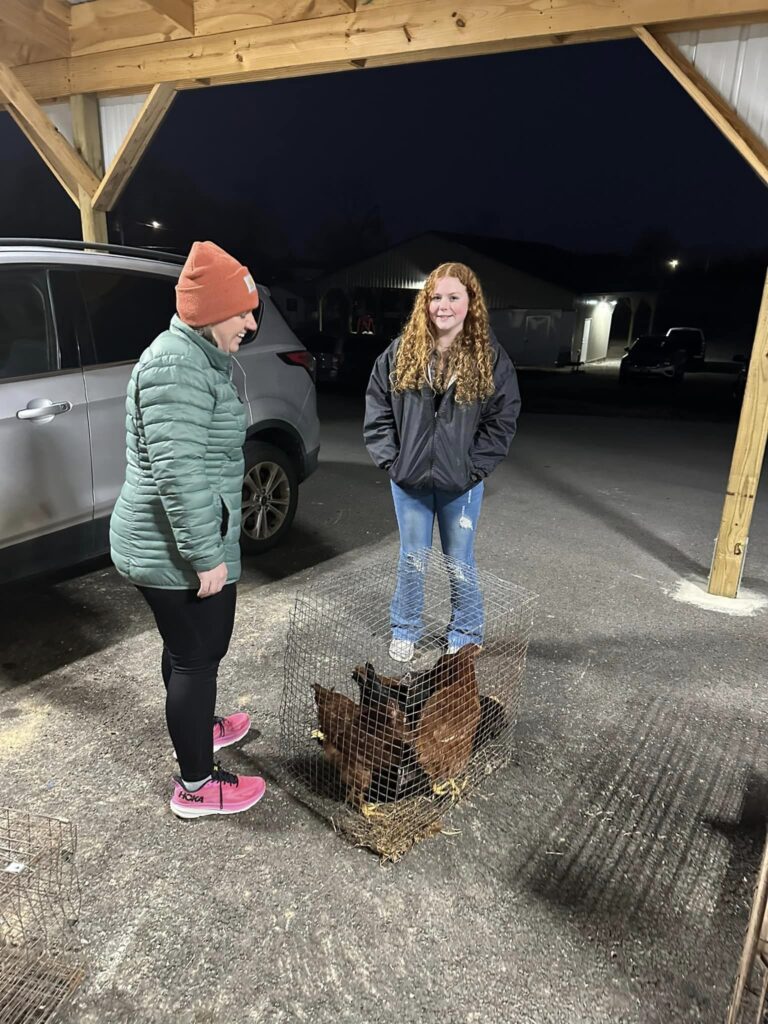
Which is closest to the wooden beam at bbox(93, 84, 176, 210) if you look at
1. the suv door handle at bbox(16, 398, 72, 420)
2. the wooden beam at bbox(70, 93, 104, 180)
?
the wooden beam at bbox(70, 93, 104, 180)

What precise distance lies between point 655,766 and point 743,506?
217 cm

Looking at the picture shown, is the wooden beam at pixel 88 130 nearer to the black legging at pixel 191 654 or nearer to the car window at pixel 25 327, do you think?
the car window at pixel 25 327

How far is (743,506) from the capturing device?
4164mm

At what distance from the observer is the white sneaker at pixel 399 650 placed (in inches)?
125

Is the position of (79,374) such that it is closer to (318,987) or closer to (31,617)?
(31,617)

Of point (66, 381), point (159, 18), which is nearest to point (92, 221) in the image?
point (159, 18)

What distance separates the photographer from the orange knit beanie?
6.20 feet

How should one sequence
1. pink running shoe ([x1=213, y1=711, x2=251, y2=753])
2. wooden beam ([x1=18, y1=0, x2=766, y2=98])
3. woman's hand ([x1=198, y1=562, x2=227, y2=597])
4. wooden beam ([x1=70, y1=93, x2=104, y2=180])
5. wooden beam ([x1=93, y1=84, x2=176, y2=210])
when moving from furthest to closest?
wooden beam ([x1=70, y1=93, x2=104, y2=180])
wooden beam ([x1=93, y1=84, x2=176, y2=210])
wooden beam ([x1=18, y1=0, x2=766, y2=98])
pink running shoe ([x1=213, y1=711, x2=251, y2=753])
woman's hand ([x1=198, y1=562, x2=227, y2=597])

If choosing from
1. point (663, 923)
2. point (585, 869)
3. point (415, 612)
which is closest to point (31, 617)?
point (415, 612)

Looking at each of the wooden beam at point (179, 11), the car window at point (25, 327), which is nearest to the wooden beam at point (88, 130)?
the wooden beam at point (179, 11)

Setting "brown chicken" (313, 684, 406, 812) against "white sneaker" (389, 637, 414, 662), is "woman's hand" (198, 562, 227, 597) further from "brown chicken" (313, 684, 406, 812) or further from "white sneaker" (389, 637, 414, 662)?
"white sneaker" (389, 637, 414, 662)

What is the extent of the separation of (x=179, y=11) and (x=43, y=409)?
3721 mm

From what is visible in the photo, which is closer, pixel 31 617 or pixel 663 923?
pixel 663 923

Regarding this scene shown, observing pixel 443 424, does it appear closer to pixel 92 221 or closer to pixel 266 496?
pixel 266 496
